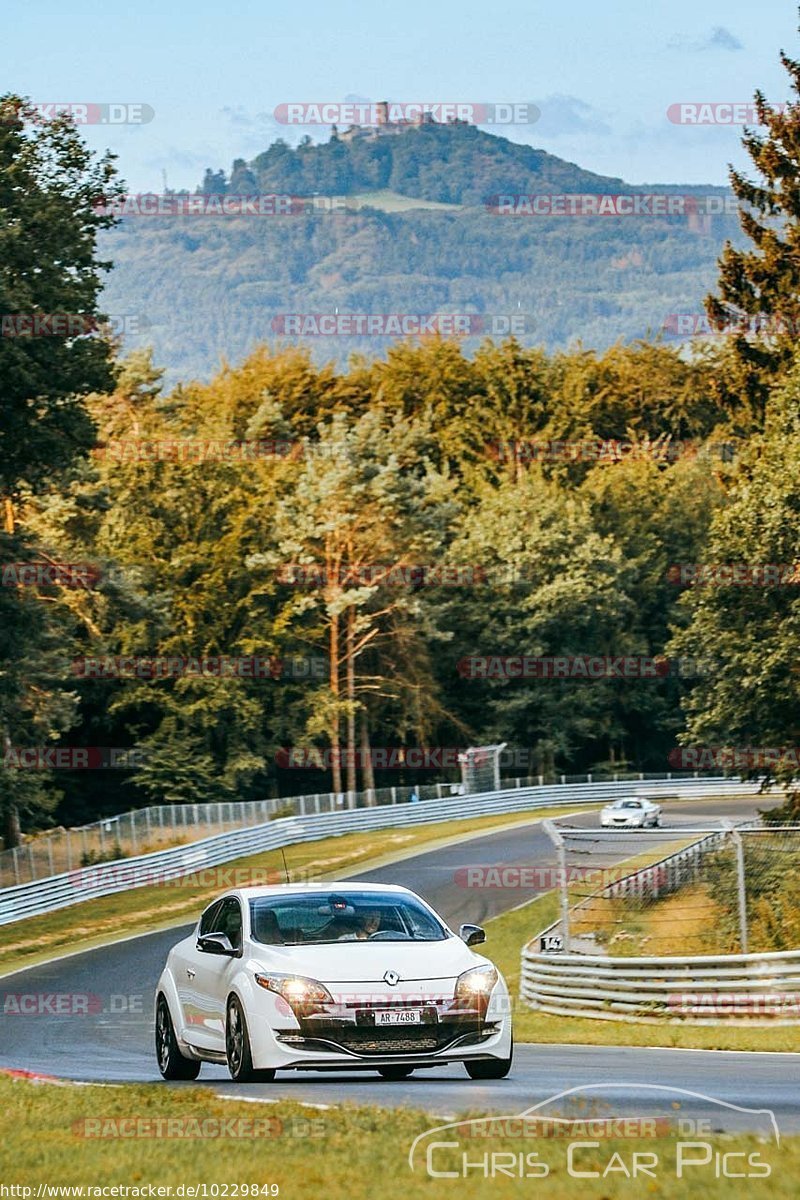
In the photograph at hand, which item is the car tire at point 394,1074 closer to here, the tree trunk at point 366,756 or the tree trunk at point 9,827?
the tree trunk at point 9,827

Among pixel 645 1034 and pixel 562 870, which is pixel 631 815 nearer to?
pixel 562 870

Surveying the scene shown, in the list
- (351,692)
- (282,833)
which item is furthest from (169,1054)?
(351,692)

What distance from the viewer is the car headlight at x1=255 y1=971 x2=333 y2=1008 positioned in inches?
506

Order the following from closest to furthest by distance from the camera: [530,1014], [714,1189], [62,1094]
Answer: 1. [714,1189]
2. [62,1094]
3. [530,1014]

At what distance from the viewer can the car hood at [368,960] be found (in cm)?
1298

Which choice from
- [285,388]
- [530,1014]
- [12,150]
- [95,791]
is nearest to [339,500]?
[95,791]

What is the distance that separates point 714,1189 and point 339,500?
2782 inches

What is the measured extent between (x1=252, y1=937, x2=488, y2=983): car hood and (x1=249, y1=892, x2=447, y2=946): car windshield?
0.66 feet

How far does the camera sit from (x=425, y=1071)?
14.7m

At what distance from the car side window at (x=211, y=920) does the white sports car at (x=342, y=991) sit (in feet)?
1.15

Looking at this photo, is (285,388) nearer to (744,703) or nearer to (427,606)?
(427,606)

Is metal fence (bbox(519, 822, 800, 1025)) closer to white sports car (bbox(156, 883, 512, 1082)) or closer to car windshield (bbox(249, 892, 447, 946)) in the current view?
car windshield (bbox(249, 892, 447, 946))

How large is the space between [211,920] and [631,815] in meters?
53.7

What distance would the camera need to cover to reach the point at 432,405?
357 ft
